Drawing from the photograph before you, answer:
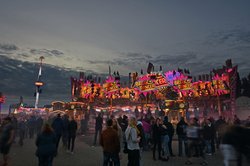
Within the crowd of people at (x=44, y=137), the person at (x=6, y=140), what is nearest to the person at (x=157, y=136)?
the crowd of people at (x=44, y=137)

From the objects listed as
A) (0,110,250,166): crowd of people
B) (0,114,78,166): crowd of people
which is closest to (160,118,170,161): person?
(0,110,250,166): crowd of people

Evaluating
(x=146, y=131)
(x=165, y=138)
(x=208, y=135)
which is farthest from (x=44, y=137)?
(x=208, y=135)

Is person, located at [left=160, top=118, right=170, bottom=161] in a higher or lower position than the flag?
lower

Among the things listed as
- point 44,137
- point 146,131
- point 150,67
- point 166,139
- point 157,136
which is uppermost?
point 150,67

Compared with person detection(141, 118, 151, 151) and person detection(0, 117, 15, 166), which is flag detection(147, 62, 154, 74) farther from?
person detection(0, 117, 15, 166)

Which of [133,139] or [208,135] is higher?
[133,139]

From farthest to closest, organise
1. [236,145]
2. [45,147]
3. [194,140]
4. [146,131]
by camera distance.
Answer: [146,131]
[194,140]
[45,147]
[236,145]

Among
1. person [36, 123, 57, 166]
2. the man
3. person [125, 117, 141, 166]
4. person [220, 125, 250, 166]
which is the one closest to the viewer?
person [220, 125, 250, 166]

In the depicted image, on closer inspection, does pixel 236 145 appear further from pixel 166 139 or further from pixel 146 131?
pixel 146 131

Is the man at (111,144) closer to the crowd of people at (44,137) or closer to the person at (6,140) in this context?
the crowd of people at (44,137)

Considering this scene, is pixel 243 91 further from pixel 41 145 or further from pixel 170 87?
pixel 41 145

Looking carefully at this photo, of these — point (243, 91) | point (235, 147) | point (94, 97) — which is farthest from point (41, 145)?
point (243, 91)

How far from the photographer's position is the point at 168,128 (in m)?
11.6

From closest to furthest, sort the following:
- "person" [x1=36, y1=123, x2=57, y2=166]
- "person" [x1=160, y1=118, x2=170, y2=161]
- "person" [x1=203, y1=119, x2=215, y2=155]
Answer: "person" [x1=36, y1=123, x2=57, y2=166], "person" [x1=160, y1=118, x2=170, y2=161], "person" [x1=203, y1=119, x2=215, y2=155]
